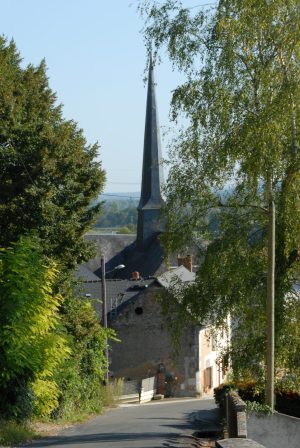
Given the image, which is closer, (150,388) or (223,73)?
(223,73)

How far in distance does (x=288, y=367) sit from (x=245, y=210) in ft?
13.8

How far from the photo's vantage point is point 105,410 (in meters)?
43.2

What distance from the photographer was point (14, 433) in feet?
82.2

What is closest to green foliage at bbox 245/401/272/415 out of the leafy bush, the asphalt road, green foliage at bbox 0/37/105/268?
the leafy bush

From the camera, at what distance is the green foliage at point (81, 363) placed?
33750 millimetres

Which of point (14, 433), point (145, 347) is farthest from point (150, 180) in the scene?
point (14, 433)

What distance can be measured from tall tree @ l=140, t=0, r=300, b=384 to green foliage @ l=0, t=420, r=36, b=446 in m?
5.37

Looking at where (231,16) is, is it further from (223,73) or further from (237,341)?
(237,341)

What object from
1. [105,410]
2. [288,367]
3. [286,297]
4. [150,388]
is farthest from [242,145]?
[150,388]

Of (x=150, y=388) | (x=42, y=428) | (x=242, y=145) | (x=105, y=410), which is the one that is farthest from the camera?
(x=150, y=388)

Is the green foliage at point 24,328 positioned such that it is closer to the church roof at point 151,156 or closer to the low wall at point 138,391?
the low wall at point 138,391

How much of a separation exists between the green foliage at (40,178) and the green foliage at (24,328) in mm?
2040

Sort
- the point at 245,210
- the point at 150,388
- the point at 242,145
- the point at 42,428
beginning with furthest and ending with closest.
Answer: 1. the point at 150,388
2. the point at 42,428
3. the point at 245,210
4. the point at 242,145

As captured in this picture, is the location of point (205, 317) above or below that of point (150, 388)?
above
